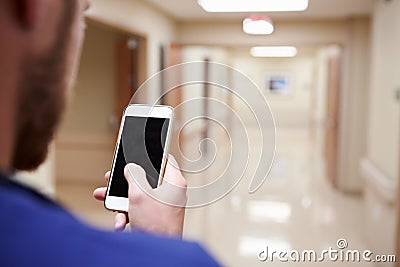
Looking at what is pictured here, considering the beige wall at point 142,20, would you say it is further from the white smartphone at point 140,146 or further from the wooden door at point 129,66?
the white smartphone at point 140,146

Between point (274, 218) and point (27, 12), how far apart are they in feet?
12.9

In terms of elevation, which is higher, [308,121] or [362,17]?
[362,17]

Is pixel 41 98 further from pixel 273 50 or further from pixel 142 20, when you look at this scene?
pixel 273 50

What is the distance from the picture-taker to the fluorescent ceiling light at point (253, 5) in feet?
12.1

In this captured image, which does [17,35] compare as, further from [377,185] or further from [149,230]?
[377,185]

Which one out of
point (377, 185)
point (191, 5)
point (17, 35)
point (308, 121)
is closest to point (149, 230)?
point (17, 35)

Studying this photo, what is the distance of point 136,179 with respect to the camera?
721mm

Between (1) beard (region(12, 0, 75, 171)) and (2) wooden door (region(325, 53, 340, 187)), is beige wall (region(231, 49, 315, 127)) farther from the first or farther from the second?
(1) beard (region(12, 0, 75, 171))

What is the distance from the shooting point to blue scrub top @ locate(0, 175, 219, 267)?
0.31 metres

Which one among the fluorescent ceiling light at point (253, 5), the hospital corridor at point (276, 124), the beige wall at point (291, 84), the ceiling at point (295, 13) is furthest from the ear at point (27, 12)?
the beige wall at point (291, 84)

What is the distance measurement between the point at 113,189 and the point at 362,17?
4914 millimetres

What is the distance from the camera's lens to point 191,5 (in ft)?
14.2

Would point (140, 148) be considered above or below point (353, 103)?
below

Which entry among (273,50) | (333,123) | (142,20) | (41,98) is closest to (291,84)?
(273,50)
